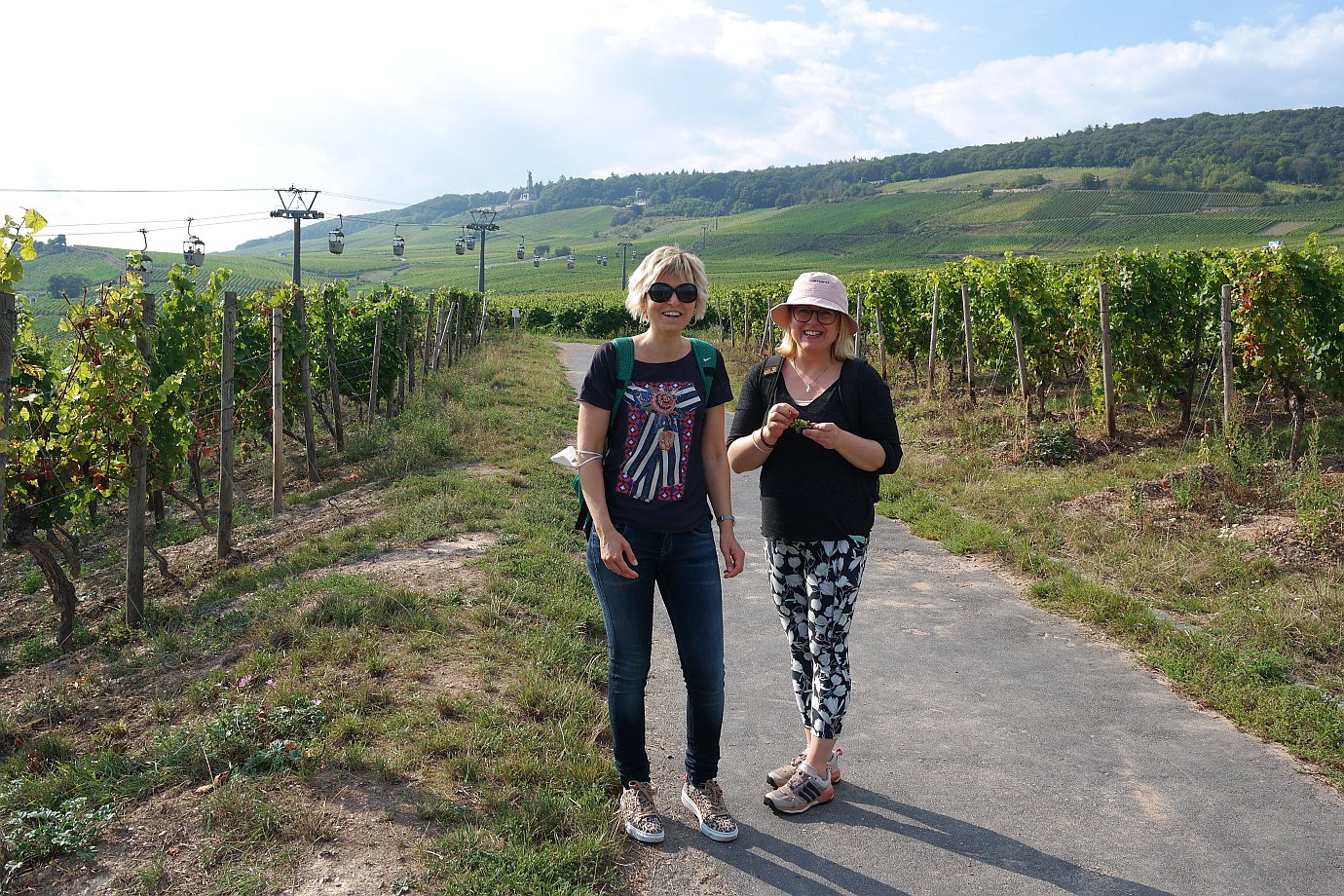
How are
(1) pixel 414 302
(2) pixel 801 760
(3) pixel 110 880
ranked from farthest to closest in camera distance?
(1) pixel 414 302 < (2) pixel 801 760 < (3) pixel 110 880

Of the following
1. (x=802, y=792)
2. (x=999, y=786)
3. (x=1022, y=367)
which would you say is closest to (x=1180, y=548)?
(x=999, y=786)

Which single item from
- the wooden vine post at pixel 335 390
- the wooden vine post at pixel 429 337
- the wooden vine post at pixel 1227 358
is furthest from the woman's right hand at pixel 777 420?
the wooden vine post at pixel 429 337

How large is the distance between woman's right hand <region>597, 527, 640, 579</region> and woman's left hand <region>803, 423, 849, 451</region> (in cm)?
76

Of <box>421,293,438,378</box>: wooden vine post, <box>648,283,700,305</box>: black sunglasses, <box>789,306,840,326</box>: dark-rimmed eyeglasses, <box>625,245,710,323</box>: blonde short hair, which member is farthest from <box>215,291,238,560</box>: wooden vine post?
<box>421,293,438,378</box>: wooden vine post

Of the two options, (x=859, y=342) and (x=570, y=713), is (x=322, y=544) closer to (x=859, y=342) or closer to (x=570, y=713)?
(x=570, y=713)

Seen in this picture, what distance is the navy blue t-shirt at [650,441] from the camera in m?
3.16

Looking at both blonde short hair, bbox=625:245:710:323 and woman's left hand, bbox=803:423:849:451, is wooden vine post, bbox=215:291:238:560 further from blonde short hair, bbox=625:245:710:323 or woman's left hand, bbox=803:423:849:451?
woman's left hand, bbox=803:423:849:451

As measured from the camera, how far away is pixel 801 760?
3633 mm

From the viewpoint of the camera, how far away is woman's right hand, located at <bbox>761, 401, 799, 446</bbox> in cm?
322

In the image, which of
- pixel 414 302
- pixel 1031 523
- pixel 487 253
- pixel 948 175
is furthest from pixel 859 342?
pixel 948 175

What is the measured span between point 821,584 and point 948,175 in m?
167

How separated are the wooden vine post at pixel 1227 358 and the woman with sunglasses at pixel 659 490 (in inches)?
310

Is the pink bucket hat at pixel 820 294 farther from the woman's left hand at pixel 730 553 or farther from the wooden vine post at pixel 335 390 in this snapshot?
the wooden vine post at pixel 335 390

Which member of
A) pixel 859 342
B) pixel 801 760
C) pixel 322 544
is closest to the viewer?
pixel 801 760
